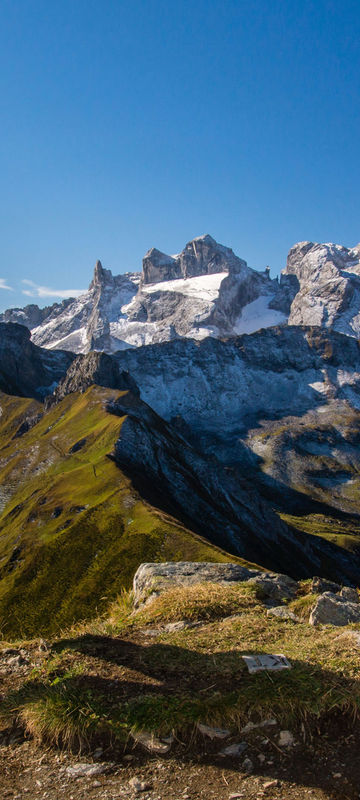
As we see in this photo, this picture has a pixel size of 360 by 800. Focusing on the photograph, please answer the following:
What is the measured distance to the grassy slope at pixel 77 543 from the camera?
76.6 meters

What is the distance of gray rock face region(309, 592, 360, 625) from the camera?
14852 mm

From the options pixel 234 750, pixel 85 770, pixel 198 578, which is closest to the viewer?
pixel 85 770

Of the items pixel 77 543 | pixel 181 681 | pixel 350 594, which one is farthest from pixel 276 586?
pixel 77 543

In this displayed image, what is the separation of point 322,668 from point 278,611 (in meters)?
4.71

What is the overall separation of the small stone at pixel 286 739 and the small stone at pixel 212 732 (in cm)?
92

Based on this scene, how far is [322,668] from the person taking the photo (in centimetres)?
1093

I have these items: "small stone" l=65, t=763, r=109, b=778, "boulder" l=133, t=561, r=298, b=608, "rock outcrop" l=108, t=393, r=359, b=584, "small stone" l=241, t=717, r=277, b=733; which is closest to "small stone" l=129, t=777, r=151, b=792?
"small stone" l=65, t=763, r=109, b=778

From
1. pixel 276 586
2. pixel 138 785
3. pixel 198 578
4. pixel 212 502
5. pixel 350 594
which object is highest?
pixel 138 785

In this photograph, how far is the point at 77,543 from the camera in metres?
95.3

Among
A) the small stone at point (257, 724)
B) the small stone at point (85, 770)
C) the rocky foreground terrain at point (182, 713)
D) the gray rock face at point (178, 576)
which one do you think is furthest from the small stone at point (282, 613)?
the small stone at point (85, 770)

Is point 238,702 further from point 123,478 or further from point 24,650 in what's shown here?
point 123,478

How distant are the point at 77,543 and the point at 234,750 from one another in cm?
9122

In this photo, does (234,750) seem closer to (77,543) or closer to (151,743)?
(151,743)

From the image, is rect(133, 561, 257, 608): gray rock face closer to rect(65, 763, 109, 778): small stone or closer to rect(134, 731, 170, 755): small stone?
rect(134, 731, 170, 755): small stone
